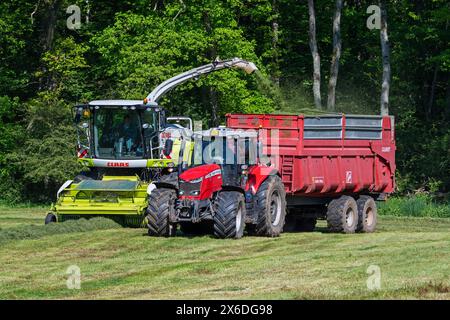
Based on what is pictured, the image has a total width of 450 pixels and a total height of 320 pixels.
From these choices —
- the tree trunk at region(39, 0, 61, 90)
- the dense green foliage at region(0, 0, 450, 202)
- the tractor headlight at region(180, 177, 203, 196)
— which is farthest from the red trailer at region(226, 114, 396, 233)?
the tree trunk at region(39, 0, 61, 90)

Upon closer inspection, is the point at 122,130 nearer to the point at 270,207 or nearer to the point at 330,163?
the point at 330,163

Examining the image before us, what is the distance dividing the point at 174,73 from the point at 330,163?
17.2 meters

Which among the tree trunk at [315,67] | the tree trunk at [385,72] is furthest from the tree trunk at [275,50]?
the tree trunk at [385,72]

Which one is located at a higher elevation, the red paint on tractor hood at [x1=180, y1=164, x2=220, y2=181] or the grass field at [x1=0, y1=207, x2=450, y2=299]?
the red paint on tractor hood at [x1=180, y1=164, x2=220, y2=181]

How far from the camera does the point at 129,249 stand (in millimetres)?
21094

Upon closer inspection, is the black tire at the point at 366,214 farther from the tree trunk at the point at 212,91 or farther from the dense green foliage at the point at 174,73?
the tree trunk at the point at 212,91

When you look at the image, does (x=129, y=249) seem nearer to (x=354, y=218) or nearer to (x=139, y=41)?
(x=354, y=218)

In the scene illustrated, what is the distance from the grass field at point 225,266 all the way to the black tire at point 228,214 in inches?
12.0

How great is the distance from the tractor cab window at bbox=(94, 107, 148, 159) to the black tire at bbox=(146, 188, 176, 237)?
198 inches

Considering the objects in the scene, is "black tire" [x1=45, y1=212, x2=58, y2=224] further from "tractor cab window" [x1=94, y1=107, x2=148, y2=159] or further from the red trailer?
the red trailer

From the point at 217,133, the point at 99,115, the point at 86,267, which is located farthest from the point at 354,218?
the point at 86,267

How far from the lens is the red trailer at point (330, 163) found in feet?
81.8

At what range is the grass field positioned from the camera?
1545 centimetres

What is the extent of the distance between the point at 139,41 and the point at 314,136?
59.5 ft
